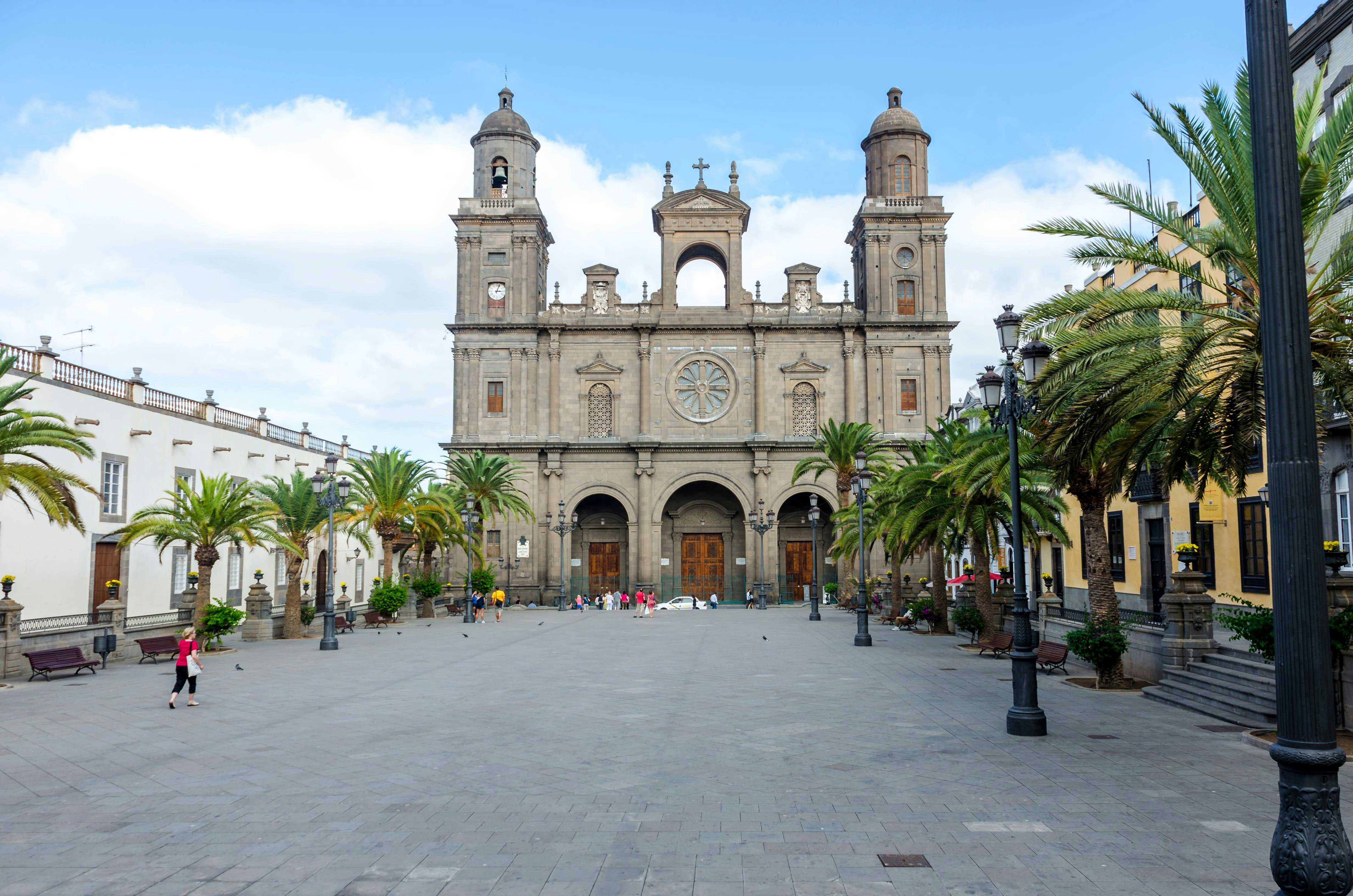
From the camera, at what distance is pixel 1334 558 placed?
13.1m

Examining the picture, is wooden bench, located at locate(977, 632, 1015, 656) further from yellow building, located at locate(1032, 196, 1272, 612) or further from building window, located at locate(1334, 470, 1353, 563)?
building window, located at locate(1334, 470, 1353, 563)

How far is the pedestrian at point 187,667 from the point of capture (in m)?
14.7

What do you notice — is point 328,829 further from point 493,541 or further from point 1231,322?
point 493,541

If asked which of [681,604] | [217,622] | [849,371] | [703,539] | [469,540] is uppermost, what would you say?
[849,371]

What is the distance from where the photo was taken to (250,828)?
321 inches

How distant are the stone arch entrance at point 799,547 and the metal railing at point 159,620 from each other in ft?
101

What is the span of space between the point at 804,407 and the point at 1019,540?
127ft

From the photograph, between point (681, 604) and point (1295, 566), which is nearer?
point (1295, 566)

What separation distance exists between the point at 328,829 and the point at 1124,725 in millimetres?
10460

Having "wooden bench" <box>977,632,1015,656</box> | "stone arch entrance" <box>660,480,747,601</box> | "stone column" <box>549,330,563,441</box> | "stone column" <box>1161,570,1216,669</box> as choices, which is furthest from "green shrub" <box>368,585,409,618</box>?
"stone column" <box>1161,570,1216,669</box>

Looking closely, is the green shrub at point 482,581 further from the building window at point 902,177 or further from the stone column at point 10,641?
the building window at point 902,177

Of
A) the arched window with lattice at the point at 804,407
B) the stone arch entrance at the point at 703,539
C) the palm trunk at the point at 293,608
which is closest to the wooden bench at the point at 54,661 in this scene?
the palm trunk at the point at 293,608

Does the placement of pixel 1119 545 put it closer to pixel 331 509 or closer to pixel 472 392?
pixel 331 509

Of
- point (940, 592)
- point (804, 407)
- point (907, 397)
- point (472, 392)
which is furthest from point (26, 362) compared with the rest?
point (907, 397)
